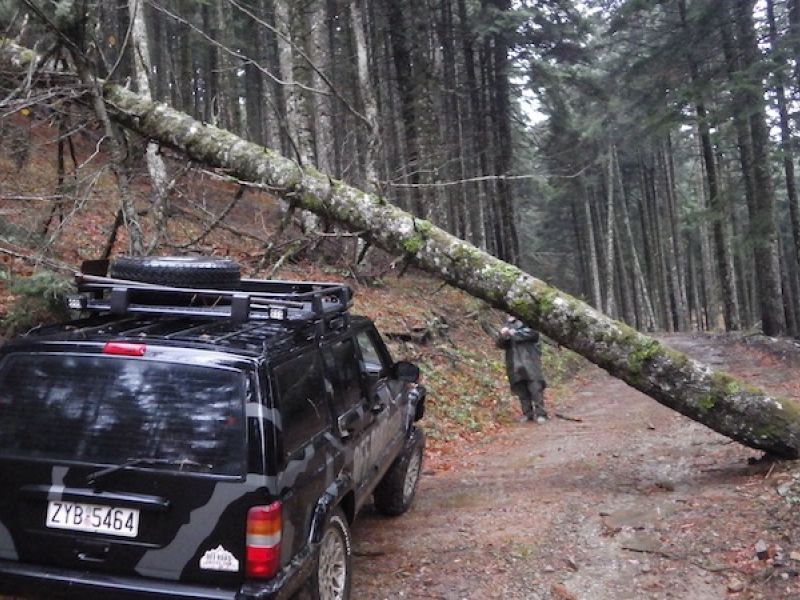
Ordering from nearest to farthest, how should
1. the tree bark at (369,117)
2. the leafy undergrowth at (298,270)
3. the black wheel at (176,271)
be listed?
the black wheel at (176,271) < the leafy undergrowth at (298,270) < the tree bark at (369,117)

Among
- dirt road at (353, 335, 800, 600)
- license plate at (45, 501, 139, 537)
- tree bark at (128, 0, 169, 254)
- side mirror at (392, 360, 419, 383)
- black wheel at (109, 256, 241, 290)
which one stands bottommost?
dirt road at (353, 335, 800, 600)

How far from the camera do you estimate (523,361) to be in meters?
11.8

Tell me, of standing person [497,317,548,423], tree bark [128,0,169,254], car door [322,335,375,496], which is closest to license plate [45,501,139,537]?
car door [322,335,375,496]

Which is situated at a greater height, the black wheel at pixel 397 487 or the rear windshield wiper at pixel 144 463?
the rear windshield wiper at pixel 144 463

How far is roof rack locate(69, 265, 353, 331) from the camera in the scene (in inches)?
164

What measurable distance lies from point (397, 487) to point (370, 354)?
4.40ft

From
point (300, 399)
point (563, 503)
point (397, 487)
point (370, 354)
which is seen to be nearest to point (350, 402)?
point (300, 399)

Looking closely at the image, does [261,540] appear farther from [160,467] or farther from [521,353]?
[521,353]

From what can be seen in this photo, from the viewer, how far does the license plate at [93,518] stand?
11.3ft

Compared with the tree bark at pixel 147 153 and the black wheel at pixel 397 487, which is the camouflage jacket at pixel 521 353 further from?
the tree bark at pixel 147 153

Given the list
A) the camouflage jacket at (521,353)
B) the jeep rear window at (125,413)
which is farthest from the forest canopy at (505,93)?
the jeep rear window at (125,413)

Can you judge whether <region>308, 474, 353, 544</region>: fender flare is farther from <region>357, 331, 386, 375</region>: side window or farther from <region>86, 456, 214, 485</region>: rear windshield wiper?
<region>357, 331, 386, 375</region>: side window

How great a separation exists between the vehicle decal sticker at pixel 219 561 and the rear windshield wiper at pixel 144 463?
1.36ft

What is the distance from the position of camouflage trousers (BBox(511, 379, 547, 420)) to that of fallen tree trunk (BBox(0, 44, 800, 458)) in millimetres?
4450
